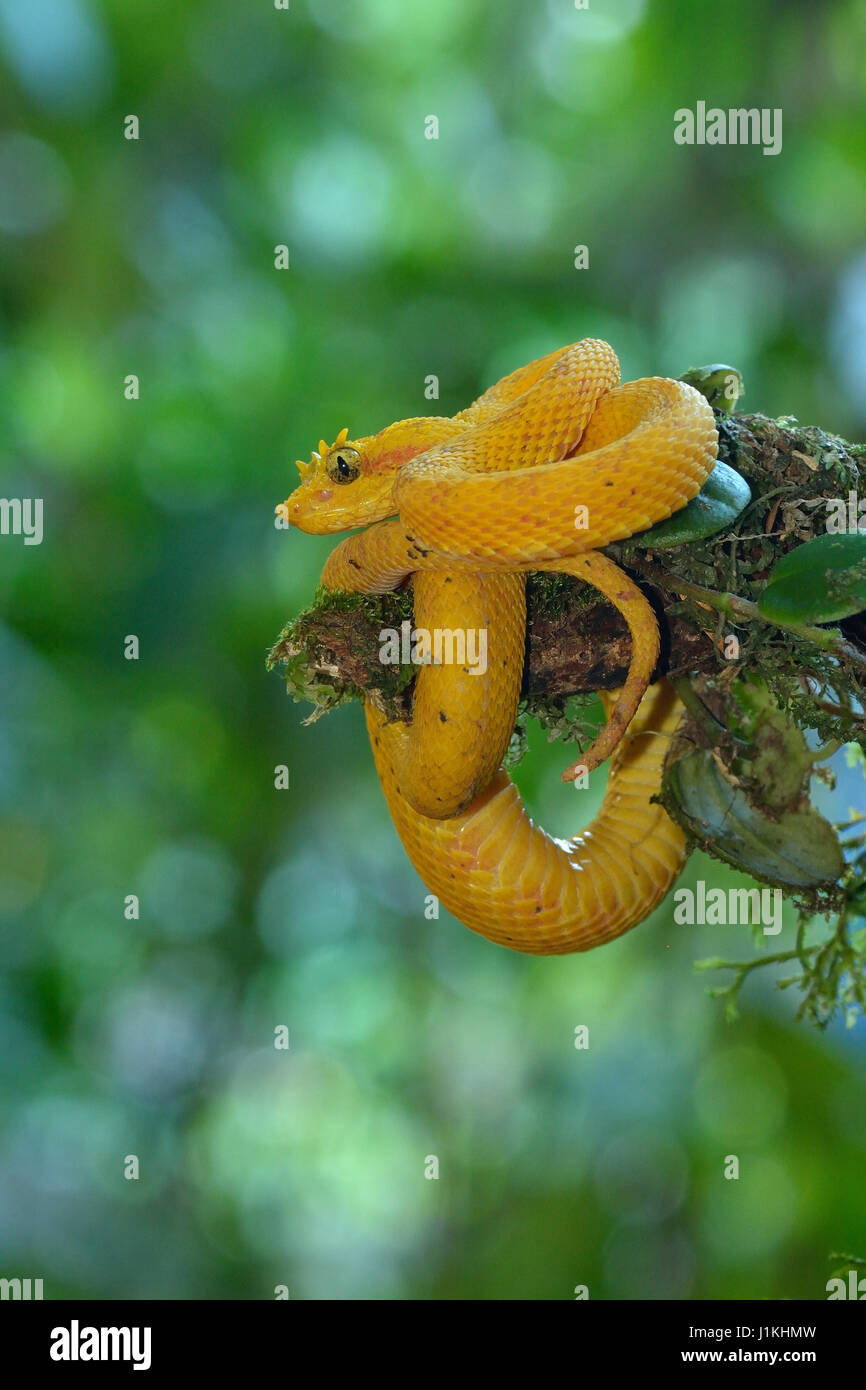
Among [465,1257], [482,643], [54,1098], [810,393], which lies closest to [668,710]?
[482,643]

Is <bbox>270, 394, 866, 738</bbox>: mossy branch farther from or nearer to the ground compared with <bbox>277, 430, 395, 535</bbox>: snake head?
nearer to the ground

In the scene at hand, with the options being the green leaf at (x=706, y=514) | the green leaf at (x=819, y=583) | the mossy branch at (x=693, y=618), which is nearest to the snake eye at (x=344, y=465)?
the mossy branch at (x=693, y=618)

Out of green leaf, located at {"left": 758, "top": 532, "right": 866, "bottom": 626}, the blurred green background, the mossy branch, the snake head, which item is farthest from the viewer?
the blurred green background

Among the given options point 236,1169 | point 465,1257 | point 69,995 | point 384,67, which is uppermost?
point 384,67

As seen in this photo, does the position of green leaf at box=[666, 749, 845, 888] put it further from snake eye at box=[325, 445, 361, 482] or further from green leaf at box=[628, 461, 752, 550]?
snake eye at box=[325, 445, 361, 482]

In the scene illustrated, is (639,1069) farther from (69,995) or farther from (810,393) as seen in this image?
(810,393)

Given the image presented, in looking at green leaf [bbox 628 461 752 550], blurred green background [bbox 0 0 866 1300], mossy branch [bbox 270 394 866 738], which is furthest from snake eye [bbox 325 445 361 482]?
blurred green background [bbox 0 0 866 1300]

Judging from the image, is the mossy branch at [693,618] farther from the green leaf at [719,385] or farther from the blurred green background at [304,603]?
the blurred green background at [304,603]

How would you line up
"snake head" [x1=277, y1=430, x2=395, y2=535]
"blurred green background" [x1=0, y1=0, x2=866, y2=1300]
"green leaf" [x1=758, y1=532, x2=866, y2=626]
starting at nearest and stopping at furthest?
1. "green leaf" [x1=758, y1=532, x2=866, y2=626]
2. "snake head" [x1=277, y1=430, x2=395, y2=535]
3. "blurred green background" [x1=0, y1=0, x2=866, y2=1300]
